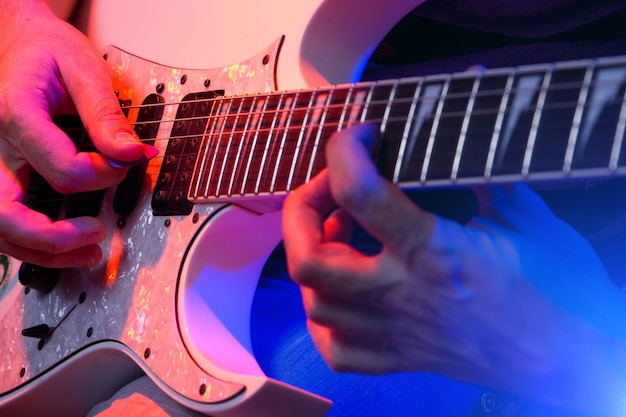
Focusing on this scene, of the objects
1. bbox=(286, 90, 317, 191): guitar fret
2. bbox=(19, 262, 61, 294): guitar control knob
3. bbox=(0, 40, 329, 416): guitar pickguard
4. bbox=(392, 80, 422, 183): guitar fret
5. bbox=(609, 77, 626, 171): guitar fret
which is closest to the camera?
bbox=(609, 77, 626, 171): guitar fret

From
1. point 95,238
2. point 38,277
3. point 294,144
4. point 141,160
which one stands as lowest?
point 38,277

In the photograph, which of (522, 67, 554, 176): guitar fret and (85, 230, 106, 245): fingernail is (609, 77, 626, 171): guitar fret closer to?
(522, 67, 554, 176): guitar fret

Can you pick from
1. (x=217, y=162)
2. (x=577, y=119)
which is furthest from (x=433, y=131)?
(x=217, y=162)

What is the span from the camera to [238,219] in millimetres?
906

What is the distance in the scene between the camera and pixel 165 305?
94cm

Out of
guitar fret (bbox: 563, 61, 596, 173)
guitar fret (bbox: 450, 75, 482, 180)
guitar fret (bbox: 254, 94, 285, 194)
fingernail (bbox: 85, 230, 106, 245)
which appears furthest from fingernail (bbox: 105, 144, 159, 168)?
guitar fret (bbox: 563, 61, 596, 173)

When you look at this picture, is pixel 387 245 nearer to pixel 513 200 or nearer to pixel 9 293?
pixel 513 200

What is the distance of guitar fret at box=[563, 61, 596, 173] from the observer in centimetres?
57

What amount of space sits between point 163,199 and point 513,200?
534 mm

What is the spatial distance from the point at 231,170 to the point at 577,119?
450 mm

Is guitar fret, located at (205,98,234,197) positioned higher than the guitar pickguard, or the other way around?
guitar fret, located at (205,98,234,197)

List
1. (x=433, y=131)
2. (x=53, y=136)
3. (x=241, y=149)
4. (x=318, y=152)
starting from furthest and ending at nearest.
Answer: (x=53, y=136) → (x=241, y=149) → (x=318, y=152) → (x=433, y=131)

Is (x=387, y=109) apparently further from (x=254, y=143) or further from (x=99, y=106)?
(x=99, y=106)

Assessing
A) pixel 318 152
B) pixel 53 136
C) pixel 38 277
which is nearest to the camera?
pixel 318 152
